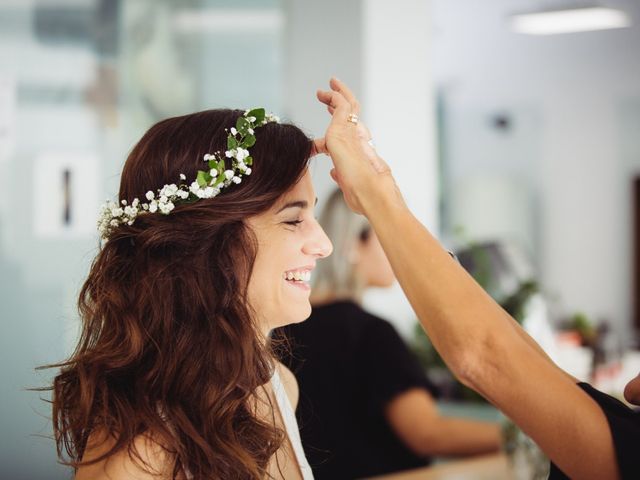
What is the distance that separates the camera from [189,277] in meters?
1.49

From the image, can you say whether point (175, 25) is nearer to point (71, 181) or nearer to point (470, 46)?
point (71, 181)

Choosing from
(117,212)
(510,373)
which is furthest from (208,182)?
(510,373)

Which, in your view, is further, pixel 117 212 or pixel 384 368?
pixel 384 368


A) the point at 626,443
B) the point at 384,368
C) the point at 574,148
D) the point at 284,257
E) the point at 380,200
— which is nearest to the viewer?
the point at 626,443

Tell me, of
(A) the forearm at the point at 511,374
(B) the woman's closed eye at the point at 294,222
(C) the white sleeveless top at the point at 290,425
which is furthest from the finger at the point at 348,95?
(C) the white sleeveless top at the point at 290,425

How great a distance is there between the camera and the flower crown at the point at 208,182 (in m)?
1.46

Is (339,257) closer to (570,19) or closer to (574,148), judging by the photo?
(570,19)

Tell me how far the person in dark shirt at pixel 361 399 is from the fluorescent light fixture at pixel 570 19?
3.05m

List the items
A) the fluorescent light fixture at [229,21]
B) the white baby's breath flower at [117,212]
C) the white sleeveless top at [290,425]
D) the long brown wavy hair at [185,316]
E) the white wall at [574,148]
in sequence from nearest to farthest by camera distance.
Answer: the long brown wavy hair at [185,316] → the white baby's breath flower at [117,212] → the white sleeveless top at [290,425] → the fluorescent light fixture at [229,21] → the white wall at [574,148]

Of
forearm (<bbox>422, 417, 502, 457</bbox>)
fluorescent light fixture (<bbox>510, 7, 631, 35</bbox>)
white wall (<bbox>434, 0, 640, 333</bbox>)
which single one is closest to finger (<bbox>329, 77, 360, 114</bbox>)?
forearm (<bbox>422, 417, 502, 457</bbox>)

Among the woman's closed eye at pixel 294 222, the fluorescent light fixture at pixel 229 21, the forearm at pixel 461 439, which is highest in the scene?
the fluorescent light fixture at pixel 229 21

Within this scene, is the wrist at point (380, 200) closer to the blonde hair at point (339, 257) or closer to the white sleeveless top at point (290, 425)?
the white sleeveless top at point (290, 425)

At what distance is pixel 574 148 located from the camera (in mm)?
8836

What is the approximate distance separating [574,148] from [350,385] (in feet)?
22.1
